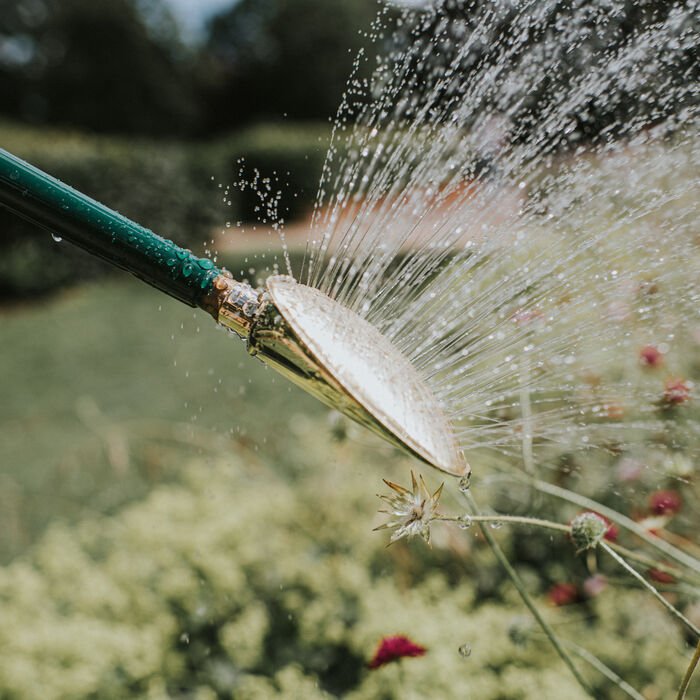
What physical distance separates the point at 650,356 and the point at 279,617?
4.38 feet

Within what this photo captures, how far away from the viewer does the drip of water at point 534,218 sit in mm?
1310

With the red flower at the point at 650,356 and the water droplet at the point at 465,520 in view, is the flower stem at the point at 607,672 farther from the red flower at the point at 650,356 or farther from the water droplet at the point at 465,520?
the red flower at the point at 650,356

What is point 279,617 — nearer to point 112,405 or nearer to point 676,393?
point 676,393

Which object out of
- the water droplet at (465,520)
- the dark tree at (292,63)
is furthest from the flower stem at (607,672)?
the dark tree at (292,63)

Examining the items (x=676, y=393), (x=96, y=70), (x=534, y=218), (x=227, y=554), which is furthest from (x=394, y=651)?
(x=96, y=70)

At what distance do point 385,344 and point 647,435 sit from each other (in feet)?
4.18

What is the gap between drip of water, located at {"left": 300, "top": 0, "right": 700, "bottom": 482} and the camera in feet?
4.30

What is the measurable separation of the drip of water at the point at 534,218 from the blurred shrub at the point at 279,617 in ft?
1.58

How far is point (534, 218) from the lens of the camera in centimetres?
147

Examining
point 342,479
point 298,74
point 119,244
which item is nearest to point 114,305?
point 342,479

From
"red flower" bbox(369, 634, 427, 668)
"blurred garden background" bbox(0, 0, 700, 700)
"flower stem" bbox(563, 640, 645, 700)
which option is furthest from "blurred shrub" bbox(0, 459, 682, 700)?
"red flower" bbox(369, 634, 427, 668)

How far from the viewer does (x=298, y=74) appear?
21125mm

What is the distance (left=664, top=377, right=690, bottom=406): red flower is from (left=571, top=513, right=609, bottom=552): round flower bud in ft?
1.36

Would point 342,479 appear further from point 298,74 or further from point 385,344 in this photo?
point 298,74
